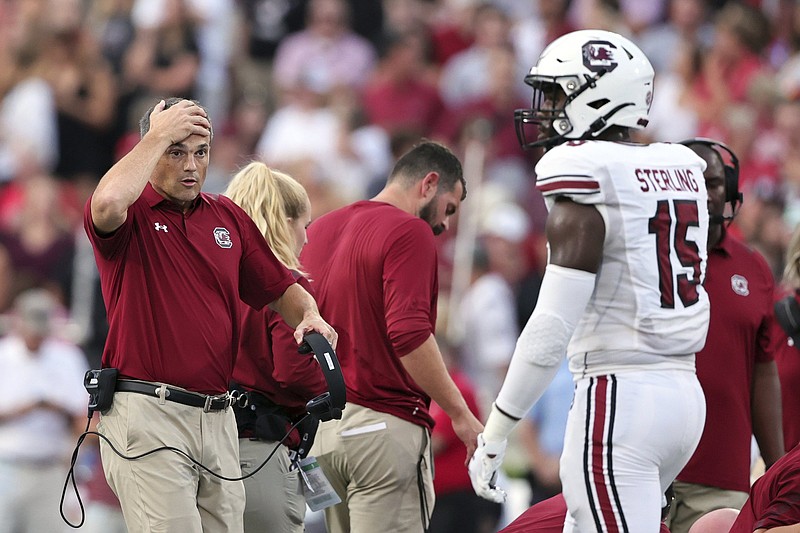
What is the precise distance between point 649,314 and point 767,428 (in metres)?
1.96

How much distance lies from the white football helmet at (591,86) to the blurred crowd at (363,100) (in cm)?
607

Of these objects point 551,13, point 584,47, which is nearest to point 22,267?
point 551,13

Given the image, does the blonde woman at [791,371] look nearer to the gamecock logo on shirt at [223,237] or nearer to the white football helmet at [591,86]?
the white football helmet at [591,86]

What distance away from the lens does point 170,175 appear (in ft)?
16.4

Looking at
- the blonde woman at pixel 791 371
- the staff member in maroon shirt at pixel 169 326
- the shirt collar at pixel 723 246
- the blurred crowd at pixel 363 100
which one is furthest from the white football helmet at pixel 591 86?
the blurred crowd at pixel 363 100

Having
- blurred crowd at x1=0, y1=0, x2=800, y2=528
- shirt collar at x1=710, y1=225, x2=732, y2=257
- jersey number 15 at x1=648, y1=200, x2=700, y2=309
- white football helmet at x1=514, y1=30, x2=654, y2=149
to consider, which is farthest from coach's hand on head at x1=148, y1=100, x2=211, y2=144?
blurred crowd at x1=0, y1=0, x2=800, y2=528

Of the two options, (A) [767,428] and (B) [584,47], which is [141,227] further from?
A: (A) [767,428]

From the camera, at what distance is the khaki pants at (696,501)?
6.18 meters

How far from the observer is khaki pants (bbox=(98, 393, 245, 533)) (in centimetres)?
477

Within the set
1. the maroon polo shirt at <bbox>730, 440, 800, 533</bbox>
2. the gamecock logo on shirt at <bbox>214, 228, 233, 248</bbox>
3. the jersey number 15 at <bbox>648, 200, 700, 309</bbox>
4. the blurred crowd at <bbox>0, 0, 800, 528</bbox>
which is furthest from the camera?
the blurred crowd at <bbox>0, 0, 800, 528</bbox>

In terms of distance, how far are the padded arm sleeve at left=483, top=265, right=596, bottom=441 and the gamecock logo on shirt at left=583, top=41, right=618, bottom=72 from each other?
79cm

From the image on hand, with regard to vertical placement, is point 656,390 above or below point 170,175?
below

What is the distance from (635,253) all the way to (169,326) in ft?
5.46

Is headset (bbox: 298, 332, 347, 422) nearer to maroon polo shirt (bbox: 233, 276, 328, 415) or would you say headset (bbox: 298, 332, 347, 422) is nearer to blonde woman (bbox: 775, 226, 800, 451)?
maroon polo shirt (bbox: 233, 276, 328, 415)
